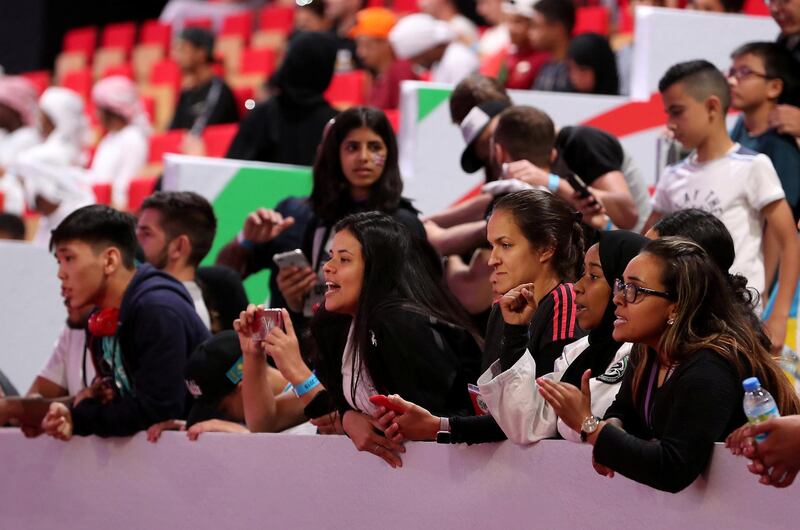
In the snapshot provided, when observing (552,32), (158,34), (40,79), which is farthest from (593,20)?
(40,79)

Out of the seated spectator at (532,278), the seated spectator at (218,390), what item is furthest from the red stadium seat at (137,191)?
the seated spectator at (532,278)

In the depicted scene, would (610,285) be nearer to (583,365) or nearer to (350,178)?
(583,365)

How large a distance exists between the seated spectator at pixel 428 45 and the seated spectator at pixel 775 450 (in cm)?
523

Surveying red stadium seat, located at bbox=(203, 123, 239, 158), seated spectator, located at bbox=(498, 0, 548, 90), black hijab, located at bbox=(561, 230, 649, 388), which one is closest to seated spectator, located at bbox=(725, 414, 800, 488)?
black hijab, located at bbox=(561, 230, 649, 388)

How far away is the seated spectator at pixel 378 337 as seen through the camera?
354 centimetres

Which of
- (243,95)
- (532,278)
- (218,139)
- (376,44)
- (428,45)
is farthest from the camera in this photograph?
(243,95)

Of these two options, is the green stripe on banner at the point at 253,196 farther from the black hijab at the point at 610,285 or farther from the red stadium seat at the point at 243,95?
the red stadium seat at the point at 243,95

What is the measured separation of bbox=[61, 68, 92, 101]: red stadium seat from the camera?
43.3 feet

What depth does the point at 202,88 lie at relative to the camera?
31.7ft

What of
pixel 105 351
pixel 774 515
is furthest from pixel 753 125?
pixel 774 515

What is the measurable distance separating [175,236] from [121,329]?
0.70m

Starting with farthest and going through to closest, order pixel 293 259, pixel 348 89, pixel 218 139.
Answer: pixel 348 89
pixel 218 139
pixel 293 259

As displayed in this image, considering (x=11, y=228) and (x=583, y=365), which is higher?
(x=583, y=365)

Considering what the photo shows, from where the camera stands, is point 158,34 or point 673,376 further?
point 158,34
